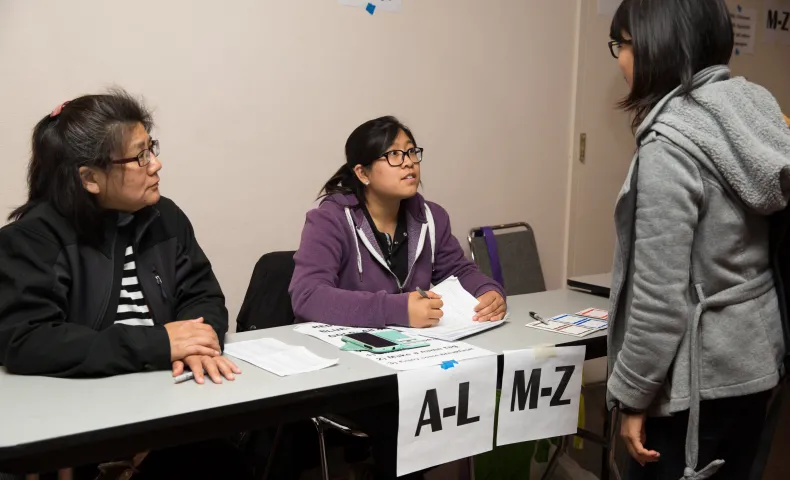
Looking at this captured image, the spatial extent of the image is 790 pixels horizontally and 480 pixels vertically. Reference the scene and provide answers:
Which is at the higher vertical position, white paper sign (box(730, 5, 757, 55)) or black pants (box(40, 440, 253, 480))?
white paper sign (box(730, 5, 757, 55))

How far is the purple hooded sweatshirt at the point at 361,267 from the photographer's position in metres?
1.83

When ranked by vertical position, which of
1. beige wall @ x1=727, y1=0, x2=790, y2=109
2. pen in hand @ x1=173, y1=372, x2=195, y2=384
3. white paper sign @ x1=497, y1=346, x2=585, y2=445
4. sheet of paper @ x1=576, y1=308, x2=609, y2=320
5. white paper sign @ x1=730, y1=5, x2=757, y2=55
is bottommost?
white paper sign @ x1=497, y1=346, x2=585, y2=445

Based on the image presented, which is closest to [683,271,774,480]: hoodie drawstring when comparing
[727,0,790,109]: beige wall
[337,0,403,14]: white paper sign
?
[337,0,403,14]: white paper sign

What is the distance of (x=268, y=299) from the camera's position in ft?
6.81

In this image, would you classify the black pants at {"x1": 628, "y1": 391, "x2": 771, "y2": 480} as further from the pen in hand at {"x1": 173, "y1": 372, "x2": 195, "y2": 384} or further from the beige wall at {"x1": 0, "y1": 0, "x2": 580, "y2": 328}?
the beige wall at {"x1": 0, "y1": 0, "x2": 580, "y2": 328}

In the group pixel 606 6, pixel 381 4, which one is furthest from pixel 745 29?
pixel 381 4

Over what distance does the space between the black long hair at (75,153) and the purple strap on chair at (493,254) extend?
67.7 inches

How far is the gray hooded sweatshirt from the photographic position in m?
1.19

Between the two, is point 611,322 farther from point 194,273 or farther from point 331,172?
point 331,172

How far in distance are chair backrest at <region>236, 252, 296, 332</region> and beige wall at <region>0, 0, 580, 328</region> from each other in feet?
1.56

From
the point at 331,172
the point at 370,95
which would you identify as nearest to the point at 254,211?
the point at 331,172

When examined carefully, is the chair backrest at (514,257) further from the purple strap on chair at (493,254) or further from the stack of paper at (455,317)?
the stack of paper at (455,317)

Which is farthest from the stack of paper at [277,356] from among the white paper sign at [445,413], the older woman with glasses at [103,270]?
the white paper sign at [445,413]

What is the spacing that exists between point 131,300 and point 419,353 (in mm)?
684
